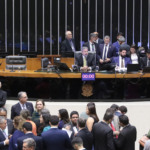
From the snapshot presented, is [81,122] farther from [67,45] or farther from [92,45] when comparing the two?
[67,45]

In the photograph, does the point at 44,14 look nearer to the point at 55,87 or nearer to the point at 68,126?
the point at 55,87

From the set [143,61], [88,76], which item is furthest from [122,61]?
[88,76]

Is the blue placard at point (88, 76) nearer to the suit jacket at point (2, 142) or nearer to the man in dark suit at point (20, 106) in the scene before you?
the man in dark suit at point (20, 106)

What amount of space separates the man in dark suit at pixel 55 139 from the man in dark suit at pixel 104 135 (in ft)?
2.33

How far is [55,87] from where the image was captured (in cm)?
1352

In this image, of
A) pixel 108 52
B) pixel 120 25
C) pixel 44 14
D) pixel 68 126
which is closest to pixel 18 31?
pixel 44 14

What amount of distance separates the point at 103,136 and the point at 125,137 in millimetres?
389

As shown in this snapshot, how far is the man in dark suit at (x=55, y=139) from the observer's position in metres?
8.27

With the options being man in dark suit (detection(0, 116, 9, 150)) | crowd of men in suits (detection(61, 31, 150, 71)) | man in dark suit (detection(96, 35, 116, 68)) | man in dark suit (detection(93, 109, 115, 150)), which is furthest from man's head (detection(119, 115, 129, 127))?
man in dark suit (detection(96, 35, 116, 68))

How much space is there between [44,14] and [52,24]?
457 mm

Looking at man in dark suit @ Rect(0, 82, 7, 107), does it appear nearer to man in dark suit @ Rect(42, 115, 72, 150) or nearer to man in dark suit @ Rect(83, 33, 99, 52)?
man in dark suit @ Rect(83, 33, 99, 52)

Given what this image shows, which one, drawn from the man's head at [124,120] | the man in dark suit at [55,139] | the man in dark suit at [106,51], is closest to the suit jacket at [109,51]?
the man in dark suit at [106,51]

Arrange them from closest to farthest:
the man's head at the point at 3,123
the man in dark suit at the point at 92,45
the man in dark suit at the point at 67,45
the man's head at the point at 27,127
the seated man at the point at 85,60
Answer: the man's head at the point at 27,127 → the man's head at the point at 3,123 → the seated man at the point at 85,60 → the man in dark suit at the point at 92,45 → the man in dark suit at the point at 67,45

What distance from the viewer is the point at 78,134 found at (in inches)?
340
